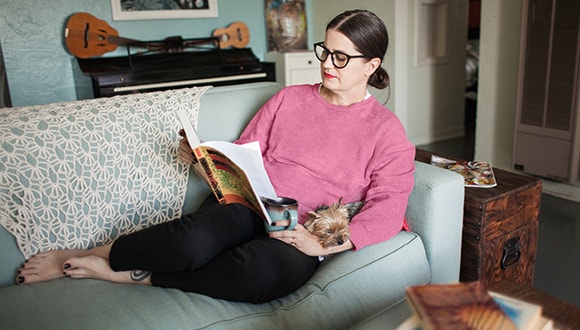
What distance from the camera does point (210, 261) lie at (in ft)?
3.90

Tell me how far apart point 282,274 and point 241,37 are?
339 centimetres

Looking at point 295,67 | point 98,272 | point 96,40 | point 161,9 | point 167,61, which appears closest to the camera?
point 98,272

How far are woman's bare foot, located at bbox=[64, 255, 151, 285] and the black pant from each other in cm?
2

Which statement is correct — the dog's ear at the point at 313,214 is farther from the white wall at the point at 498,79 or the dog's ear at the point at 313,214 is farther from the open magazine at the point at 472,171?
the white wall at the point at 498,79

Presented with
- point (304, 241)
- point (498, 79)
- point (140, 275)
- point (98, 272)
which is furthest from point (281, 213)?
point (498, 79)

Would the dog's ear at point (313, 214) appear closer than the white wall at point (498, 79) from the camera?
Yes

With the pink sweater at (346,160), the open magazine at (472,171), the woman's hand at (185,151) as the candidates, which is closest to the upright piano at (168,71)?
the woman's hand at (185,151)

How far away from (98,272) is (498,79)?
289 cm

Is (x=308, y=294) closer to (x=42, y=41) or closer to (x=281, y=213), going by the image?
(x=281, y=213)

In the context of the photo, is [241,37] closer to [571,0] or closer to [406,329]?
[571,0]

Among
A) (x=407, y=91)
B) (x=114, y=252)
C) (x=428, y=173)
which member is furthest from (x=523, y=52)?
(x=114, y=252)

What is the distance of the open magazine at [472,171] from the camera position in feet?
5.18

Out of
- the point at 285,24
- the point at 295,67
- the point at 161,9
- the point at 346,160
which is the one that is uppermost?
the point at 161,9

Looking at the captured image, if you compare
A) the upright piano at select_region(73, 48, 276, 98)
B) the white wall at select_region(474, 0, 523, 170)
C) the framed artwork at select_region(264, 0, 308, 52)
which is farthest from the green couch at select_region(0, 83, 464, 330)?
the framed artwork at select_region(264, 0, 308, 52)
